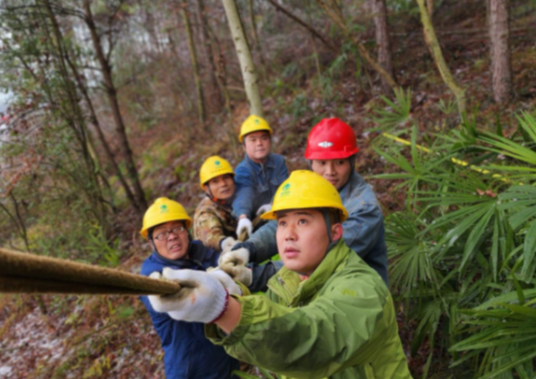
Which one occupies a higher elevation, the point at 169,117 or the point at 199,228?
the point at 169,117

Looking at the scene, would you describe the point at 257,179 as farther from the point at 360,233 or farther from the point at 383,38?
the point at 383,38

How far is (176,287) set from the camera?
3.55 ft

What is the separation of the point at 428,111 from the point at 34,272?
25.2 feet

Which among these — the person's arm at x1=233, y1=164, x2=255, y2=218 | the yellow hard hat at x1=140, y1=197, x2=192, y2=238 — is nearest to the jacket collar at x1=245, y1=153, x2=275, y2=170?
the person's arm at x1=233, y1=164, x2=255, y2=218

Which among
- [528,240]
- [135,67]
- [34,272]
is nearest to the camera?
[34,272]

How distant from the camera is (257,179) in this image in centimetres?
424

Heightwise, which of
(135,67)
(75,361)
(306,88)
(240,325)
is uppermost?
(135,67)

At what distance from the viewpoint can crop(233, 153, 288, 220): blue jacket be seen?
13.1ft

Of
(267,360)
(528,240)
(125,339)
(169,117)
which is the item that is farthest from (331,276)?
(169,117)

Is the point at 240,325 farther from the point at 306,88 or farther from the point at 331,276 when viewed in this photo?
the point at 306,88

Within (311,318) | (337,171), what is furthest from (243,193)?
(311,318)

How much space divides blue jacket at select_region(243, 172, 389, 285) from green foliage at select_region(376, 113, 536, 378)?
587 mm

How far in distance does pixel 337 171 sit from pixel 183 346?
1831 millimetres

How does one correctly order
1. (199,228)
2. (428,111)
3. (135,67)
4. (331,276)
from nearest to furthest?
(331,276) < (199,228) < (428,111) < (135,67)
